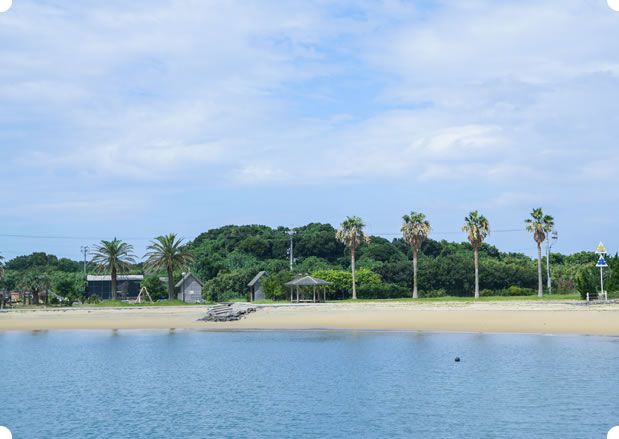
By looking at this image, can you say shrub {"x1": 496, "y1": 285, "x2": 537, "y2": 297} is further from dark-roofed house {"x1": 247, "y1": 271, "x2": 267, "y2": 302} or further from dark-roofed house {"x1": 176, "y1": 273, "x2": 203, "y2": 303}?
dark-roofed house {"x1": 176, "y1": 273, "x2": 203, "y2": 303}

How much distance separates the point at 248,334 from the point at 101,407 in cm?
3108

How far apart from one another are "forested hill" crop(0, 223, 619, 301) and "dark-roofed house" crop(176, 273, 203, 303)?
300 cm

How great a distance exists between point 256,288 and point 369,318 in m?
38.4

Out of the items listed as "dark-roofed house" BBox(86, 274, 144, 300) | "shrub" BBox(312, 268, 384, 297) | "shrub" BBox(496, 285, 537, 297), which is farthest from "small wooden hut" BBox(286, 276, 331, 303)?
"dark-roofed house" BBox(86, 274, 144, 300)

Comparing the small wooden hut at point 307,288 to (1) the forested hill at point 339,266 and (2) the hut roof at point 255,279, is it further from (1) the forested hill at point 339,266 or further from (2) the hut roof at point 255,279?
(2) the hut roof at point 255,279

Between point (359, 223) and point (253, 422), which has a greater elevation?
point (359, 223)

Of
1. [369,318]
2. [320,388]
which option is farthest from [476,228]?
[320,388]

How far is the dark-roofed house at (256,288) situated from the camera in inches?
3841

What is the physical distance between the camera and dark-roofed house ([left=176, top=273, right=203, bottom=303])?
11050cm

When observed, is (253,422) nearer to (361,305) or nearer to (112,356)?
(112,356)

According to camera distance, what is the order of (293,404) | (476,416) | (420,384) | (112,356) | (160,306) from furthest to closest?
(160,306)
(112,356)
(420,384)
(293,404)
(476,416)

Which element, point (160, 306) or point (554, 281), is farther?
point (554, 281)

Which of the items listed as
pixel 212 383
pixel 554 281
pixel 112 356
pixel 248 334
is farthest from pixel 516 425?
pixel 554 281

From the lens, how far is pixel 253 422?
82.5 ft
